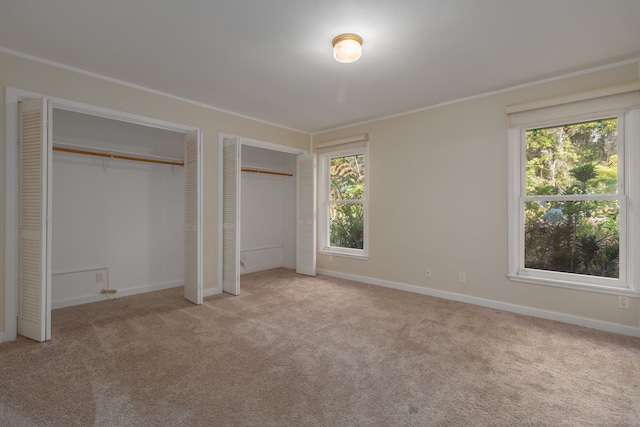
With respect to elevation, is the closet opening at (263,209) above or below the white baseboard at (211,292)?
above

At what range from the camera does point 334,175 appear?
5348mm

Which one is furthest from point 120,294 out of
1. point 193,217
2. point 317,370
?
point 317,370

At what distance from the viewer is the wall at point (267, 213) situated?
18.4 ft

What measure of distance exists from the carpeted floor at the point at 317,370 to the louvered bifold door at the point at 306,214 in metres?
1.77

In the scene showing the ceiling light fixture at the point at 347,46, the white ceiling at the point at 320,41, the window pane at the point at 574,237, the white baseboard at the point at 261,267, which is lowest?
the white baseboard at the point at 261,267

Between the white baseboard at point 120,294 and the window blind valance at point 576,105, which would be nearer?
the window blind valance at point 576,105

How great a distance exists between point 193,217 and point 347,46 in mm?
2554

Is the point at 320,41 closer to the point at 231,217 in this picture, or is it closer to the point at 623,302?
the point at 231,217

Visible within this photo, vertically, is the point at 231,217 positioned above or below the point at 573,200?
below

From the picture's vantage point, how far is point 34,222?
2.69 meters

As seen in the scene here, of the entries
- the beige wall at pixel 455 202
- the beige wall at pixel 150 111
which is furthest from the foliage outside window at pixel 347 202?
the beige wall at pixel 150 111

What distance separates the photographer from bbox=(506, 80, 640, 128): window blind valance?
2.84 metres

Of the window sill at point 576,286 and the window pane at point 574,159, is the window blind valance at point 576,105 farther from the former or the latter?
the window sill at point 576,286

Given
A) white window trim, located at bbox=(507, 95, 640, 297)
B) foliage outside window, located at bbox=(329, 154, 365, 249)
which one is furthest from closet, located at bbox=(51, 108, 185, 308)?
white window trim, located at bbox=(507, 95, 640, 297)
